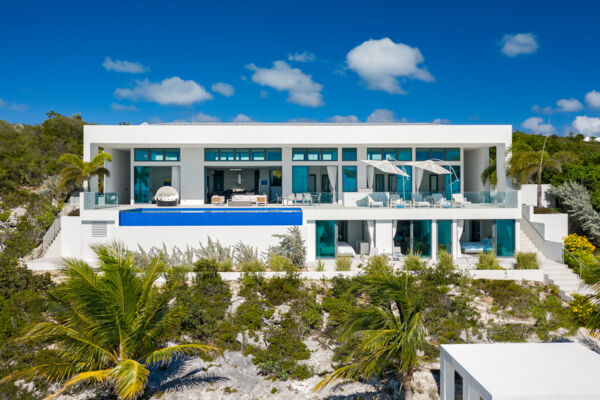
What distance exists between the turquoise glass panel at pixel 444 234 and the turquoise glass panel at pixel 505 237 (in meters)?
2.13

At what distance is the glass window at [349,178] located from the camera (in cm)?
2242

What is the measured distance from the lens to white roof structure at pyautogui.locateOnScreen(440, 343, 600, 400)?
659cm

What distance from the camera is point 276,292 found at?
13.2 m

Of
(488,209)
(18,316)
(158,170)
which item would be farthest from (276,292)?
(158,170)

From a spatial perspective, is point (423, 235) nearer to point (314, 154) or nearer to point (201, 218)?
point (314, 154)

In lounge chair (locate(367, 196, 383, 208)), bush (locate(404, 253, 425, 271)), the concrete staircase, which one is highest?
lounge chair (locate(367, 196, 383, 208))

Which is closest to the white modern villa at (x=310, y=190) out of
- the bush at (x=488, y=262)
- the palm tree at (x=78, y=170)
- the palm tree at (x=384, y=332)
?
the palm tree at (x=78, y=170)

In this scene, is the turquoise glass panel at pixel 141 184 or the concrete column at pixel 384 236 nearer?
the concrete column at pixel 384 236

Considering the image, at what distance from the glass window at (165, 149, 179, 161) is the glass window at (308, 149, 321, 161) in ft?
24.8

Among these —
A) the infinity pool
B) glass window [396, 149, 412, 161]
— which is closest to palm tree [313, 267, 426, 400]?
the infinity pool

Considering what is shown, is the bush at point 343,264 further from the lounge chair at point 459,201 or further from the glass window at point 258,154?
the glass window at point 258,154

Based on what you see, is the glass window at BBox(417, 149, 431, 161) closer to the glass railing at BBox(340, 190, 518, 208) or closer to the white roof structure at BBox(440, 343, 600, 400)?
the glass railing at BBox(340, 190, 518, 208)

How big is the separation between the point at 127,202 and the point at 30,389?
16387 millimetres

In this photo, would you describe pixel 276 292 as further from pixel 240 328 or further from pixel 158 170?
pixel 158 170
